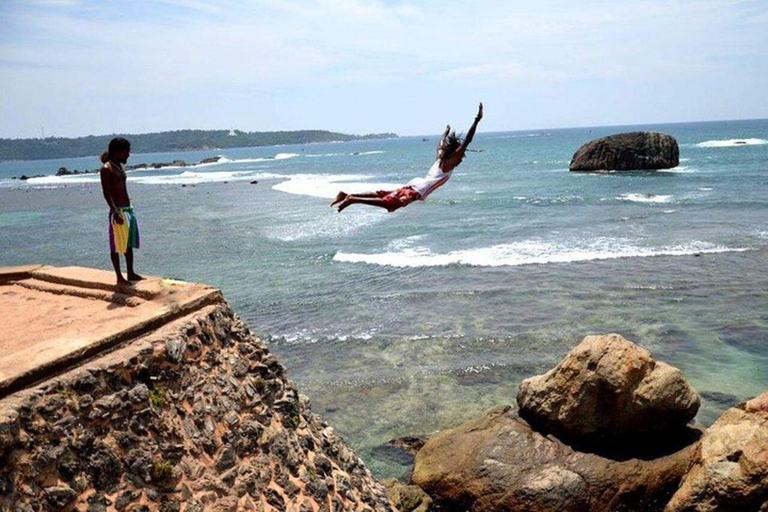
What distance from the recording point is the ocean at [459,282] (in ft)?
47.2

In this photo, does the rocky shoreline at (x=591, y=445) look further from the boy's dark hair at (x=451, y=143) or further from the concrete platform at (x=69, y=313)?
the concrete platform at (x=69, y=313)

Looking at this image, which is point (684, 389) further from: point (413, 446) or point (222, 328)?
point (222, 328)

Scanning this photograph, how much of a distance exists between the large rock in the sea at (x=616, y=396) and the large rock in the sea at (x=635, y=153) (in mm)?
54977

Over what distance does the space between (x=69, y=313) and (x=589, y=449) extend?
794 centimetres

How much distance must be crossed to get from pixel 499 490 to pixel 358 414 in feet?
14.0

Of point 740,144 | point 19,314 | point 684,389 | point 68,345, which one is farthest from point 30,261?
point 740,144

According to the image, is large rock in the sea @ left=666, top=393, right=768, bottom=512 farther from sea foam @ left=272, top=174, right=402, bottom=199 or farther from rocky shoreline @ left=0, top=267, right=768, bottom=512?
sea foam @ left=272, top=174, right=402, bottom=199

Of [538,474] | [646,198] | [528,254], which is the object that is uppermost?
[646,198]

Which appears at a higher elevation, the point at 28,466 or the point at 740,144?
the point at 740,144

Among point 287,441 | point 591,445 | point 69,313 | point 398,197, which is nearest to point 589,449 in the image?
point 591,445

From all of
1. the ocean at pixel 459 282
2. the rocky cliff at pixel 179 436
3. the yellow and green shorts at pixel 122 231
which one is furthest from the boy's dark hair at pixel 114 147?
the ocean at pixel 459 282

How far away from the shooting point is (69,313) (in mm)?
7859

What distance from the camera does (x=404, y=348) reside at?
16.7 m

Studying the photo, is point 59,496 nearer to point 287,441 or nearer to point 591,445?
point 287,441
